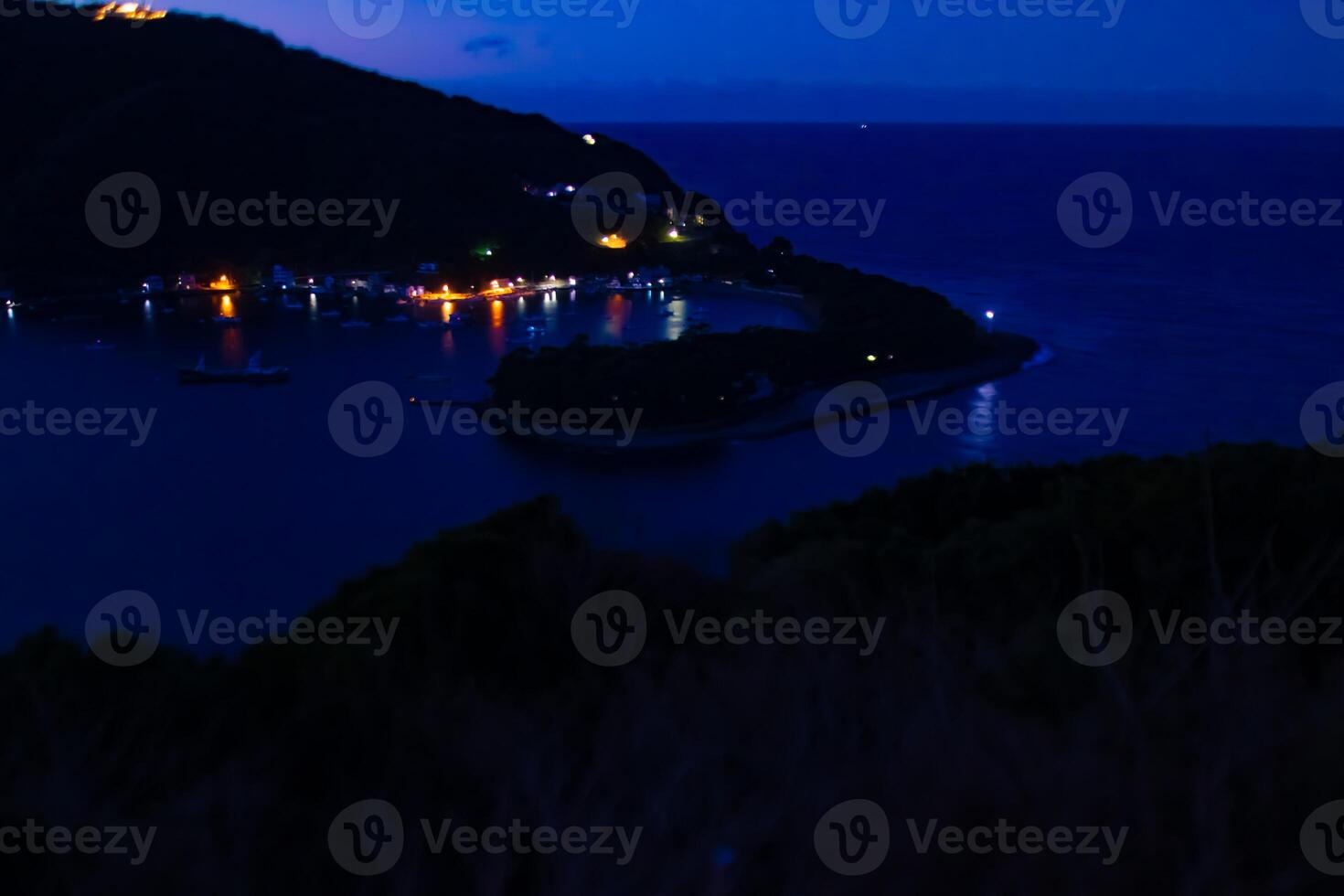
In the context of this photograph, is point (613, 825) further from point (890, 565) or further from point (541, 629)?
point (890, 565)

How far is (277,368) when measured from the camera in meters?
11.8

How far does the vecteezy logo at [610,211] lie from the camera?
64.1 feet

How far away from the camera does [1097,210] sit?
30984 mm

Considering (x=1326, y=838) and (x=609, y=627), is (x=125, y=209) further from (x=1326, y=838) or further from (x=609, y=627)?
(x=1326, y=838)

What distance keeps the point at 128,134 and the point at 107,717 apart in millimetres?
20297

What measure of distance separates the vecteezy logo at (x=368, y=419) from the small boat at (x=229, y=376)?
979mm

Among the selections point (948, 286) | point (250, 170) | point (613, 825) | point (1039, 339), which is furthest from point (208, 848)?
point (250, 170)
